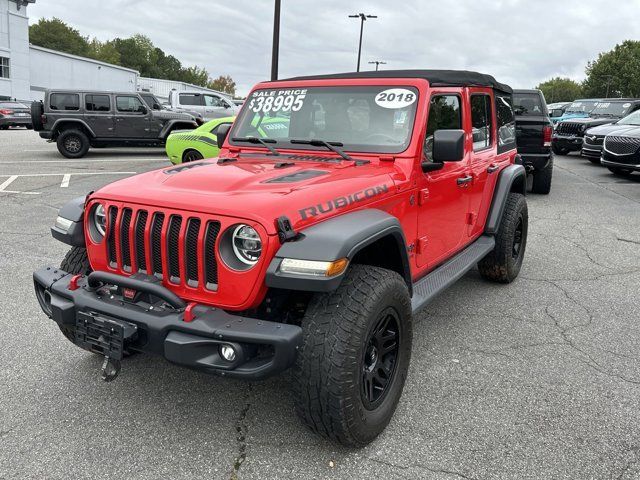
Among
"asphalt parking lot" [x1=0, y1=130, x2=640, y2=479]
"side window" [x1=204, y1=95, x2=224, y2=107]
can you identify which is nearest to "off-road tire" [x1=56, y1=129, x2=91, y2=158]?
"side window" [x1=204, y1=95, x2=224, y2=107]

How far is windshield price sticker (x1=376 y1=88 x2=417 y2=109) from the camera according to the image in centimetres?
344

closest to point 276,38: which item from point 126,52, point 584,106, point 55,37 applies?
point 584,106

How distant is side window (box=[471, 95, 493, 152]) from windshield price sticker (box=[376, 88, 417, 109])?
3.07 ft

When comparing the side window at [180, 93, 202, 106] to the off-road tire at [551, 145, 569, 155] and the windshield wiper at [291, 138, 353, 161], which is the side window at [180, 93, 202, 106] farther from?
the windshield wiper at [291, 138, 353, 161]

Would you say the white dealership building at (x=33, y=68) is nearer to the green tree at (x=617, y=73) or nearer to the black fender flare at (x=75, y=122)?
the black fender flare at (x=75, y=122)

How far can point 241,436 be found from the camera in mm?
2705

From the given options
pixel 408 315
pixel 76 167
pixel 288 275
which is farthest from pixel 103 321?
pixel 76 167

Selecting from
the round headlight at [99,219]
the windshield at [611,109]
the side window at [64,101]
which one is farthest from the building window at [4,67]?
the round headlight at [99,219]

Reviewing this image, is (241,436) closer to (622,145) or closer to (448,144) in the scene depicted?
(448,144)

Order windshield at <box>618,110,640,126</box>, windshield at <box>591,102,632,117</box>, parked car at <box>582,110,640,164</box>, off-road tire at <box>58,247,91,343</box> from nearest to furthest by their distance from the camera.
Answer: off-road tire at <box>58,247,91,343</box> < windshield at <box>618,110,640,126</box> < parked car at <box>582,110,640,164</box> < windshield at <box>591,102,632,117</box>

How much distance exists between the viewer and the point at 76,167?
1263cm

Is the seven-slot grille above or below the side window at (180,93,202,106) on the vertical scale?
below

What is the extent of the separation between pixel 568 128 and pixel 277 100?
15.4 meters

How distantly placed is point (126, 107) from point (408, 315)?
13.8 m
